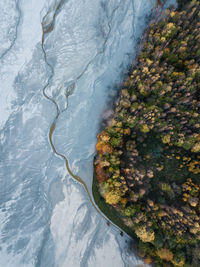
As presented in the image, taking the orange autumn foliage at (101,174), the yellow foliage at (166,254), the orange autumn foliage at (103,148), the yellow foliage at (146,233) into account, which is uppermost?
the orange autumn foliage at (103,148)

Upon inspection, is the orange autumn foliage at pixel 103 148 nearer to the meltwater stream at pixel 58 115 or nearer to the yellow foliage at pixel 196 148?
the meltwater stream at pixel 58 115

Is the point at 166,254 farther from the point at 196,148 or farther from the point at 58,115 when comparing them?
the point at 58,115

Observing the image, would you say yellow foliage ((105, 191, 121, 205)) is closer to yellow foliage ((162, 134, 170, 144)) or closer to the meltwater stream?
the meltwater stream

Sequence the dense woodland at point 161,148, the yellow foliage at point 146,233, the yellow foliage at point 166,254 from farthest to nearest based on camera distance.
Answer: the dense woodland at point 161,148 < the yellow foliage at point 166,254 < the yellow foliage at point 146,233

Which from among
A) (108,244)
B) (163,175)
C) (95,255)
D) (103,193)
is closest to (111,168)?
(103,193)

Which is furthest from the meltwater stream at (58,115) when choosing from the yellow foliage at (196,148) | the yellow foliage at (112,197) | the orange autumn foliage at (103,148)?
the yellow foliage at (196,148)

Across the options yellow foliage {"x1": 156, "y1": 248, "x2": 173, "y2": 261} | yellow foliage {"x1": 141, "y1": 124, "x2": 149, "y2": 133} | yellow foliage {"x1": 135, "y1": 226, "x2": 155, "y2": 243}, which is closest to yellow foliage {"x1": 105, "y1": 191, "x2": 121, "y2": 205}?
yellow foliage {"x1": 135, "y1": 226, "x2": 155, "y2": 243}
